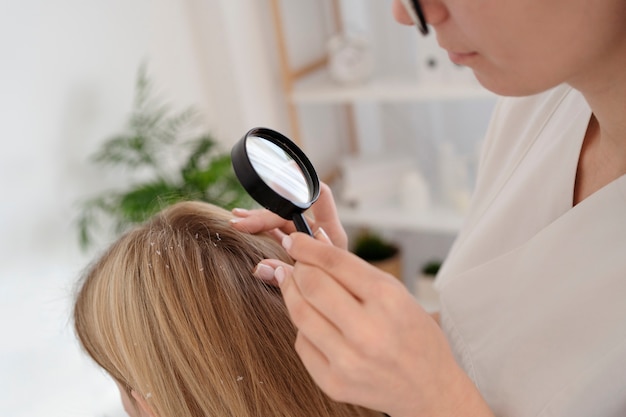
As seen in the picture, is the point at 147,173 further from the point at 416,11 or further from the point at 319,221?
the point at 416,11

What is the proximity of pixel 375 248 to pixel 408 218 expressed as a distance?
9.8 inches

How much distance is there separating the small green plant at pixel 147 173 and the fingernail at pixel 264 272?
1.18 m

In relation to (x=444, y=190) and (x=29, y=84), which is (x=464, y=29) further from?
(x=444, y=190)

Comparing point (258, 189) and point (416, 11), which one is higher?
point (416, 11)

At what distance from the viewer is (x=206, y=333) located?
1007 mm

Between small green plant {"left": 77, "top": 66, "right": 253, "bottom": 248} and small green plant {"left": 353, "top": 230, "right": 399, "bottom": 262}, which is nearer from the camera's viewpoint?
small green plant {"left": 77, "top": 66, "right": 253, "bottom": 248}

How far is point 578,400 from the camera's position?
0.84 m

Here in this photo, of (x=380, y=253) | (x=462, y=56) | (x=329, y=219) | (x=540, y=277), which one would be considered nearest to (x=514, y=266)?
(x=540, y=277)

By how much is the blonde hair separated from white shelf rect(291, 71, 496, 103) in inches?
60.0

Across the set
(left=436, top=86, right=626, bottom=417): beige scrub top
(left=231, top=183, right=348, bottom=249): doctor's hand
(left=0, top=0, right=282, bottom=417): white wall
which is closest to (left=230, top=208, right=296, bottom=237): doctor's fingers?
(left=231, top=183, right=348, bottom=249): doctor's hand

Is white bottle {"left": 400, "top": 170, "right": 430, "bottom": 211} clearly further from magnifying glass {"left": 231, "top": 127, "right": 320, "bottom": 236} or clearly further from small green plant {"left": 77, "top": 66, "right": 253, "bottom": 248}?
magnifying glass {"left": 231, "top": 127, "right": 320, "bottom": 236}

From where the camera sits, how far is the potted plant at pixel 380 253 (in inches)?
114

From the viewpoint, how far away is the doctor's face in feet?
2.26

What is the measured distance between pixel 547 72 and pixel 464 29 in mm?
86
